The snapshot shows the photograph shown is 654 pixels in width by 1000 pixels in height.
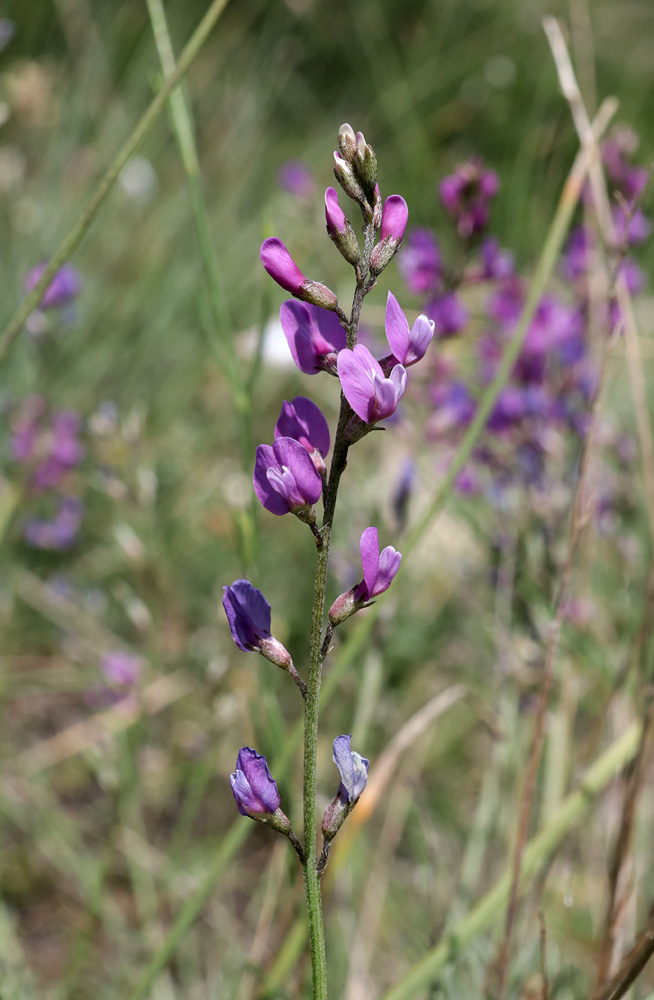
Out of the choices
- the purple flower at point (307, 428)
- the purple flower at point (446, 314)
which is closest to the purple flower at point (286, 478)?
the purple flower at point (307, 428)

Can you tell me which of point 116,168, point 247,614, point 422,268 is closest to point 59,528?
point 422,268

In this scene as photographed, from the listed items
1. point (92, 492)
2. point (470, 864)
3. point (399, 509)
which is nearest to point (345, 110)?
point (92, 492)

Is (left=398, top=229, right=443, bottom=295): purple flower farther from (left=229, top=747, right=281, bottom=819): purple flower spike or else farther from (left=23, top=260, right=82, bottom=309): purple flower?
(left=229, top=747, right=281, bottom=819): purple flower spike

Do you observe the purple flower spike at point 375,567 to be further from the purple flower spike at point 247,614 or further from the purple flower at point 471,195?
the purple flower at point 471,195

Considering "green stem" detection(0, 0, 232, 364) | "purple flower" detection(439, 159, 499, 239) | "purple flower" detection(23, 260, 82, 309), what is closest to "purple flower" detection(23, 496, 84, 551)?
"purple flower" detection(23, 260, 82, 309)

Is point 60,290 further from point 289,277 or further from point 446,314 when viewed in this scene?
point 289,277
